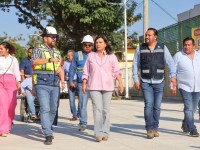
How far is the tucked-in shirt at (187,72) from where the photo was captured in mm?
8664

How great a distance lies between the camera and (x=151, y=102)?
8.37 metres

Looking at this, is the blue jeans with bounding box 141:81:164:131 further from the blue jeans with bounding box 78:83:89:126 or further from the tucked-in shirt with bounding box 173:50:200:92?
the blue jeans with bounding box 78:83:89:126

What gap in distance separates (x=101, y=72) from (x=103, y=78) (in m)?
0.11

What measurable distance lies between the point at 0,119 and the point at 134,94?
21.3 m

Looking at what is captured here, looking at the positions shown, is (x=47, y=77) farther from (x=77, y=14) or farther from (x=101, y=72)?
(x=77, y=14)

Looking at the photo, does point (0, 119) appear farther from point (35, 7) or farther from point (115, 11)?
point (35, 7)

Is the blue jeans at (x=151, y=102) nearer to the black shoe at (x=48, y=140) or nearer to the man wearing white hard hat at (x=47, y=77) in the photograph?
the man wearing white hard hat at (x=47, y=77)

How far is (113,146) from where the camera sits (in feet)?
24.7

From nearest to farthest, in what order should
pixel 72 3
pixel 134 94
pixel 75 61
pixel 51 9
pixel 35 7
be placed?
pixel 75 61 → pixel 72 3 → pixel 51 9 → pixel 35 7 → pixel 134 94

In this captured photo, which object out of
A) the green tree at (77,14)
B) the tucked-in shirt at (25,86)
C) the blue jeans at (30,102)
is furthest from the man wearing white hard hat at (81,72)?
the green tree at (77,14)

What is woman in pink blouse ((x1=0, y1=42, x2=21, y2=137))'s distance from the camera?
9102 mm

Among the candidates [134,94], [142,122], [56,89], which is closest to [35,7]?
[134,94]

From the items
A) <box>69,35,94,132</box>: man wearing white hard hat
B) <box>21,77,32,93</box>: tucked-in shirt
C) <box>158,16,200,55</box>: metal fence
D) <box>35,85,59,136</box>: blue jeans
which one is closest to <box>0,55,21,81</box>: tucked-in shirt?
<box>69,35,94,132</box>: man wearing white hard hat

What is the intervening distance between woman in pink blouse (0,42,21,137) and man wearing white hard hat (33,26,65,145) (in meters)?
1.28
